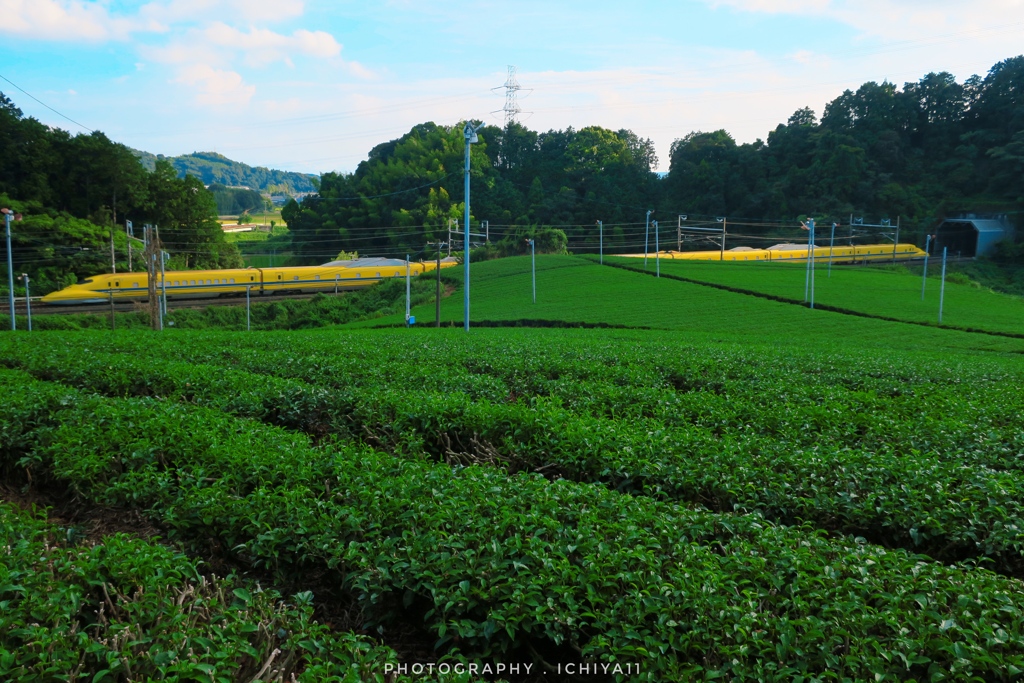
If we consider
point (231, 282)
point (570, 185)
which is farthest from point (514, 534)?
point (570, 185)

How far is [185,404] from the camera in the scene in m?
10.2

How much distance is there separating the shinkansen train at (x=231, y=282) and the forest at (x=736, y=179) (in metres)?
15.7

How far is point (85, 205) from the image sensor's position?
6309 cm

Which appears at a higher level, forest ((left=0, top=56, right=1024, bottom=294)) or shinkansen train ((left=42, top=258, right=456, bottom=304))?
forest ((left=0, top=56, right=1024, bottom=294))

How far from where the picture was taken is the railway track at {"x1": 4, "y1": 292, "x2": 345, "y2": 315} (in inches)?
1877

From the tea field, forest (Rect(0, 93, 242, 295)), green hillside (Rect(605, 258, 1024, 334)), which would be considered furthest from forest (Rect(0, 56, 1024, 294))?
the tea field

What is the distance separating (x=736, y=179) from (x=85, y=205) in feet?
224

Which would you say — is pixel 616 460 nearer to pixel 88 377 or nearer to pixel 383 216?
pixel 88 377

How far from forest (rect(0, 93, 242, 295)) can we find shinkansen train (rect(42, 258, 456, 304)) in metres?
4.29

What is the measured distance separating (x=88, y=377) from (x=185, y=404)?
3.13 metres

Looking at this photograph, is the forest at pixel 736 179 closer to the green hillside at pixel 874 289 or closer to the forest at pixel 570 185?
the forest at pixel 570 185

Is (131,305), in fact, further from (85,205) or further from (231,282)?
(85,205)

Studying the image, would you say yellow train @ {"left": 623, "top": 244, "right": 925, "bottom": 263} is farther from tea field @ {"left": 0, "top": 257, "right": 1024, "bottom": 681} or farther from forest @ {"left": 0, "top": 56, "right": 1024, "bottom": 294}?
tea field @ {"left": 0, "top": 257, "right": 1024, "bottom": 681}

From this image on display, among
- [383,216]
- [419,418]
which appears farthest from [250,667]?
[383,216]
